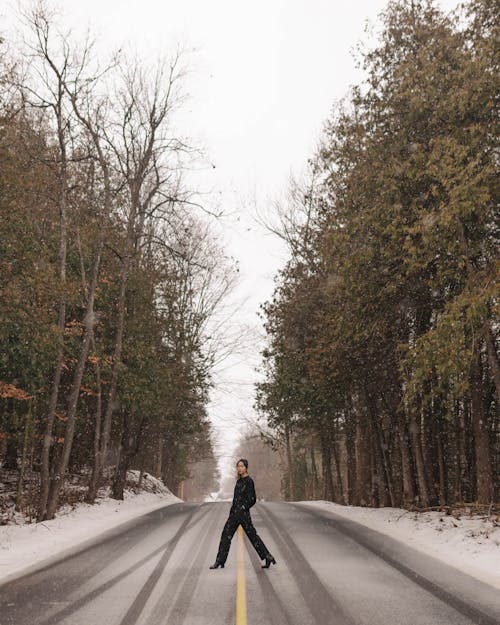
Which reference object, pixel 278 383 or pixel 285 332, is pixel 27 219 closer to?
pixel 285 332

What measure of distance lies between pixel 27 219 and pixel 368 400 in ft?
43.5

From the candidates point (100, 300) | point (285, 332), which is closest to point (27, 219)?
point (100, 300)

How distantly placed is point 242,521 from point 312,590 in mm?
2114

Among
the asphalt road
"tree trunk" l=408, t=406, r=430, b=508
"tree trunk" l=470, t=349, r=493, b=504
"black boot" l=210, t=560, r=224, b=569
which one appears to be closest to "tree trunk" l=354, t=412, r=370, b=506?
"tree trunk" l=408, t=406, r=430, b=508

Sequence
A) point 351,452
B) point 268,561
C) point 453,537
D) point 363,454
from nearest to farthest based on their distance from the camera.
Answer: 1. point 268,561
2. point 453,537
3. point 363,454
4. point 351,452

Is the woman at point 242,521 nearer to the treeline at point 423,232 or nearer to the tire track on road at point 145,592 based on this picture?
the tire track on road at point 145,592

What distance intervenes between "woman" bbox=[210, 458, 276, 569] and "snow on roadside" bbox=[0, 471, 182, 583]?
3.18 m

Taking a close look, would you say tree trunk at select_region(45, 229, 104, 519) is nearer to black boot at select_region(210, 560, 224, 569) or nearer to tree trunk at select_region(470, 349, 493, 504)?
black boot at select_region(210, 560, 224, 569)

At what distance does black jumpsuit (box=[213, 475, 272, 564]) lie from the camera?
8523mm

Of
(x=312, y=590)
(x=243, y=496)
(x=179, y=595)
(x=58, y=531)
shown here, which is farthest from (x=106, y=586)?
(x=58, y=531)

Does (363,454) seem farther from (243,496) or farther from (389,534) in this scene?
(243,496)

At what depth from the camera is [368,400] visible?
789 inches

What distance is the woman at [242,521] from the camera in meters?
8.47

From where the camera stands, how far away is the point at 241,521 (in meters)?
8.88
